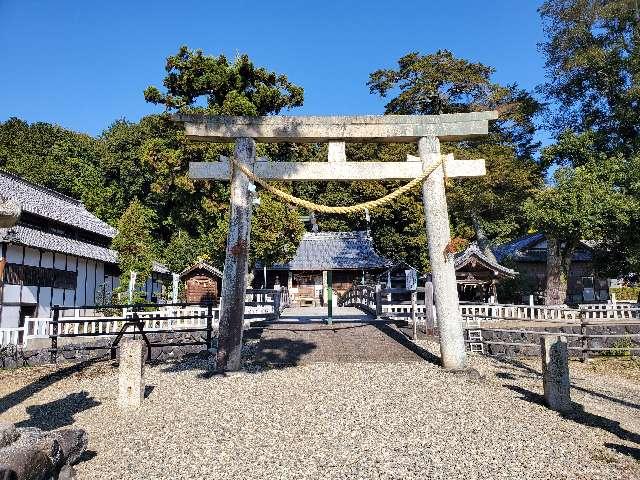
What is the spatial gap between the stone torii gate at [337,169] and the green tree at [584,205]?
51.2 ft

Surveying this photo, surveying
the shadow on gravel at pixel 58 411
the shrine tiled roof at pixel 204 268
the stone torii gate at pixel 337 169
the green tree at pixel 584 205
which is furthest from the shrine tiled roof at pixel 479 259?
the shadow on gravel at pixel 58 411

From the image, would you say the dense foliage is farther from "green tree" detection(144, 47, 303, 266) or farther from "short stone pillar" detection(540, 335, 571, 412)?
"short stone pillar" detection(540, 335, 571, 412)

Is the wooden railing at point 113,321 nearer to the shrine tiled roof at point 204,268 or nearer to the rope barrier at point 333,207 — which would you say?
the rope barrier at point 333,207

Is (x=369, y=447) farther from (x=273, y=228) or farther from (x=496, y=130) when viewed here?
(x=496, y=130)

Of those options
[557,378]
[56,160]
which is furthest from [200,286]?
[557,378]

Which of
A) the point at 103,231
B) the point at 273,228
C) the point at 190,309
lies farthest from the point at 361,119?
the point at 103,231

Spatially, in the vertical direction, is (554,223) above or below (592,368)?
above

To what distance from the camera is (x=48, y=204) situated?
80.9 feet

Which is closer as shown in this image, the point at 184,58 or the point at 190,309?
the point at 190,309

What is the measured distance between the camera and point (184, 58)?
1179 inches

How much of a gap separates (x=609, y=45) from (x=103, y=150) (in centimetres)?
3846

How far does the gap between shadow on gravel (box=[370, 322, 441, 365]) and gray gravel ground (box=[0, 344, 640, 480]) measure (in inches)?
15.9

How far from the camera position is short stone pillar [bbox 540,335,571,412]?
711 centimetres

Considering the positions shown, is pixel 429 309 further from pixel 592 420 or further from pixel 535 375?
pixel 592 420
